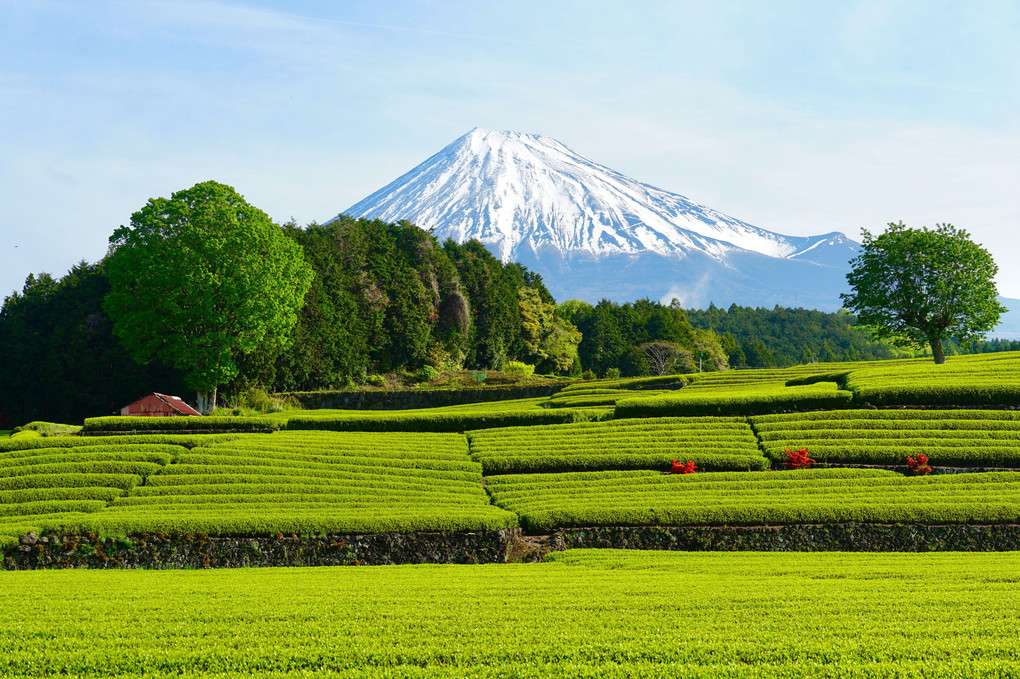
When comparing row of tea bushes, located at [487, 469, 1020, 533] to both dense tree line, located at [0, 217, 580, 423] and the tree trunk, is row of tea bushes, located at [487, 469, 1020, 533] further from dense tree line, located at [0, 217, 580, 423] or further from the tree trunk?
dense tree line, located at [0, 217, 580, 423]

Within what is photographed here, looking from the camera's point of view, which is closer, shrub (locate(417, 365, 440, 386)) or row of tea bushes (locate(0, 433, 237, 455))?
row of tea bushes (locate(0, 433, 237, 455))

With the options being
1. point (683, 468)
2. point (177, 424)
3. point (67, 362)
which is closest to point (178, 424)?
point (177, 424)

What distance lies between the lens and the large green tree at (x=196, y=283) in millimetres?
38625

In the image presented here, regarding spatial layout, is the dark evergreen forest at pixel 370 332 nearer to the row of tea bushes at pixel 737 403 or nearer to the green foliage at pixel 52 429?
the green foliage at pixel 52 429

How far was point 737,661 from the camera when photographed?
7949 millimetres

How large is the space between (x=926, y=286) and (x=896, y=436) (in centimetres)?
Result: 2081

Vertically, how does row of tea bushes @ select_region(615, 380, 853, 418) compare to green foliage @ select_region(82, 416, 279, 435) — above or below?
above

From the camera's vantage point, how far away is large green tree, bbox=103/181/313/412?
38625 mm

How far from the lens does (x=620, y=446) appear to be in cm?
2450

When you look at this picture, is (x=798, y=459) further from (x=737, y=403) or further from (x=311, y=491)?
(x=311, y=491)

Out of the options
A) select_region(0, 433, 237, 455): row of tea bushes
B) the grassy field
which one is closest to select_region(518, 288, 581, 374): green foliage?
select_region(0, 433, 237, 455): row of tea bushes

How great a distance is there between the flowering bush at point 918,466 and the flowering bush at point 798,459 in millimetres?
2751

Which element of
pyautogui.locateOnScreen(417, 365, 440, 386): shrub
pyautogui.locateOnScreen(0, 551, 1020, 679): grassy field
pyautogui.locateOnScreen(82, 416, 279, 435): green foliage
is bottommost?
pyautogui.locateOnScreen(0, 551, 1020, 679): grassy field

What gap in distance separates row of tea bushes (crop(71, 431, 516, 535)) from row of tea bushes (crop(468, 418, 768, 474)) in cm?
143
